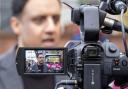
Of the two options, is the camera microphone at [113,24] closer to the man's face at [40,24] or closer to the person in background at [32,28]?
the person in background at [32,28]

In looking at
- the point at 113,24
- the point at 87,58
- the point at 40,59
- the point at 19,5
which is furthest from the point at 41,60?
the point at 19,5

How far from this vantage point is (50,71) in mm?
2514

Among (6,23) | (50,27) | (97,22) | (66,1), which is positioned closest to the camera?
(97,22)

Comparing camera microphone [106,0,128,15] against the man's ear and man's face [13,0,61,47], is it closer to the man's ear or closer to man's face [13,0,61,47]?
man's face [13,0,61,47]

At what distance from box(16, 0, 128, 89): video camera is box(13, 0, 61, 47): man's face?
956mm

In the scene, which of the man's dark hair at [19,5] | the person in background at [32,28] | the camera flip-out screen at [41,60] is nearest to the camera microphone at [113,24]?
the camera flip-out screen at [41,60]

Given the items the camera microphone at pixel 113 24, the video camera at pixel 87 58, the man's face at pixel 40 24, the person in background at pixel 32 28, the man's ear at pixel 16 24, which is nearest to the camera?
the video camera at pixel 87 58

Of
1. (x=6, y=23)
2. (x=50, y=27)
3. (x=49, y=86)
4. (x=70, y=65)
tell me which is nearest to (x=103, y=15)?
(x=70, y=65)

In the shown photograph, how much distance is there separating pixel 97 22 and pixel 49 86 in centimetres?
83

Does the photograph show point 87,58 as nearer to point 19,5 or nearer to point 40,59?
point 40,59

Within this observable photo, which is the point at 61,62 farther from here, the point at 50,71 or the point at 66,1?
the point at 66,1

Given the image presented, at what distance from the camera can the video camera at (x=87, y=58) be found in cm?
245

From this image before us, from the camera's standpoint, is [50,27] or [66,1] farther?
[50,27]

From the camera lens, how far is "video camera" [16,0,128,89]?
2.45 meters
